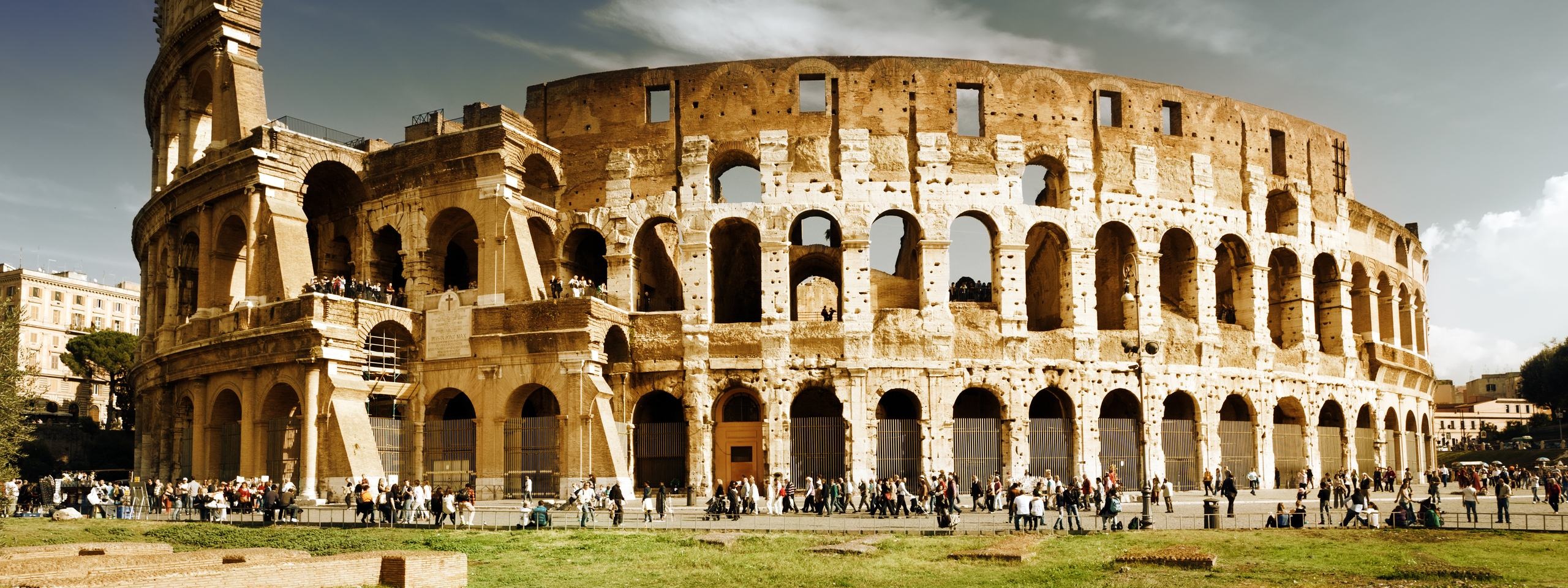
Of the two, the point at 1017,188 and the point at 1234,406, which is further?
the point at 1234,406

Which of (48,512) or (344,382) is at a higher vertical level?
(344,382)

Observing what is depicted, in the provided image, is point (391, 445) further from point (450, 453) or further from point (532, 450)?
point (532, 450)

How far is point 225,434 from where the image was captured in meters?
30.1

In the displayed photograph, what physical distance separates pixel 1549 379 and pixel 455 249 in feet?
174

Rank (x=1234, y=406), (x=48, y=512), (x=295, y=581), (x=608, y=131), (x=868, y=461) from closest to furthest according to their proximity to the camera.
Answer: (x=295, y=581)
(x=48, y=512)
(x=868, y=461)
(x=608, y=131)
(x=1234, y=406)

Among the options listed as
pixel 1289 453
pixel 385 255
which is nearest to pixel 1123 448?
pixel 1289 453

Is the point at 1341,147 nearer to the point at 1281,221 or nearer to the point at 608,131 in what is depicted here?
the point at 1281,221

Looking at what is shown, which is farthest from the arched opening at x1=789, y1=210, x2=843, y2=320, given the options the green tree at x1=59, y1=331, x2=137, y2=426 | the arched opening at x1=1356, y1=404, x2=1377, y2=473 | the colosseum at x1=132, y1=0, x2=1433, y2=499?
the green tree at x1=59, y1=331, x2=137, y2=426

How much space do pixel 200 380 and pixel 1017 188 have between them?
66.8ft

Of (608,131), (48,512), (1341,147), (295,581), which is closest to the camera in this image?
(295,581)

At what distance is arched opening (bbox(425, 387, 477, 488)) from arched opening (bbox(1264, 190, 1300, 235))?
2180 centimetres

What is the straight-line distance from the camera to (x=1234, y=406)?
3497cm

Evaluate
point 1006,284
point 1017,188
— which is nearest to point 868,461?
point 1006,284

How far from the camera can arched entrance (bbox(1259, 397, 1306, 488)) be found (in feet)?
112
